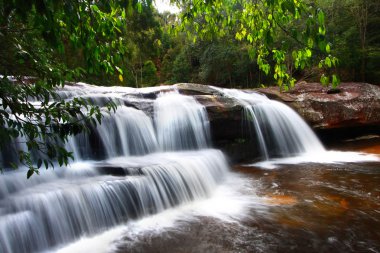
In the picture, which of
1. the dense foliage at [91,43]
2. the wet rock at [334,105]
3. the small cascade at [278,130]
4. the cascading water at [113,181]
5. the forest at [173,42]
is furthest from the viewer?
the wet rock at [334,105]

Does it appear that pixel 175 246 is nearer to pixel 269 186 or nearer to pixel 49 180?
pixel 49 180

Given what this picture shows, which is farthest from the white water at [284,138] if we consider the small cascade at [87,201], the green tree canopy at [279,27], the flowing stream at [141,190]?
the green tree canopy at [279,27]

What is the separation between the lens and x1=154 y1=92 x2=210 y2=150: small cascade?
27.1ft

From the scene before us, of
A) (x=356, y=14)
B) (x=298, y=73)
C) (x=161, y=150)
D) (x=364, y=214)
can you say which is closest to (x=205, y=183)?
(x=161, y=150)

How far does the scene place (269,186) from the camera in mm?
6320

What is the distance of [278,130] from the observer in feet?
33.1

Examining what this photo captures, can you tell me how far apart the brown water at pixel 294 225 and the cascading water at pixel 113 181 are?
2.53 feet

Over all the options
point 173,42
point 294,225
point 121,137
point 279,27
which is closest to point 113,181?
point 121,137

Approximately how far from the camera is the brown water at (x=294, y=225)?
3.91 meters

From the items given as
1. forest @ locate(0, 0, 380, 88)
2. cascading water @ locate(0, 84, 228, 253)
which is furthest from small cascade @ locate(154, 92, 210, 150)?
forest @ locate(0, 0, 380, 88)

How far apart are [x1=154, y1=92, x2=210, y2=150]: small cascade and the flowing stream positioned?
0.09 ft

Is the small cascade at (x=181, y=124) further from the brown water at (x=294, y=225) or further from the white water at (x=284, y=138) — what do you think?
the brown water at (x=294, y=225)

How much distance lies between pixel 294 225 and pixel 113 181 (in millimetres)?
2863

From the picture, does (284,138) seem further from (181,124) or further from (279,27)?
(279,27)
